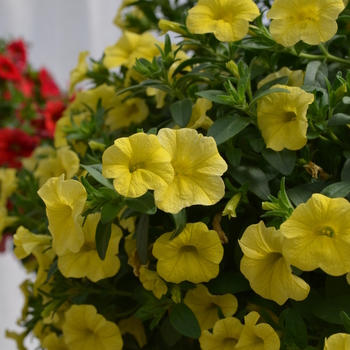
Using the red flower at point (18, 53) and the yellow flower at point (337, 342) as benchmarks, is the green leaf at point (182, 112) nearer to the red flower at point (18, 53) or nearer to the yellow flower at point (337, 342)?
the yellow flower at point (337, 342)

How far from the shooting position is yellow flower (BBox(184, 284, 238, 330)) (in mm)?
579

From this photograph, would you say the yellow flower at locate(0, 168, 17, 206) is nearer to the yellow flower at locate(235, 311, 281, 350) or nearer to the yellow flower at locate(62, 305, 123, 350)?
the yellow flower at locate(62, 305, 123, 350)

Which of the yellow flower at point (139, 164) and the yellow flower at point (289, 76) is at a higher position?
the yellow flower at point (139, 164)

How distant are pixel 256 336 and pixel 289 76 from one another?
13.4 inches

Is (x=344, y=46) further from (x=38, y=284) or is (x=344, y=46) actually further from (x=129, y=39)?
(x=38, y=284)

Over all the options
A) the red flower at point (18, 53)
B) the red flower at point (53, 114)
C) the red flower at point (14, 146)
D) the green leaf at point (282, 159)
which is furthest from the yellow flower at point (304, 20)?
the red flower at point (18, 53)

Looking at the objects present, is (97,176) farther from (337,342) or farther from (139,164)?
(337,342)

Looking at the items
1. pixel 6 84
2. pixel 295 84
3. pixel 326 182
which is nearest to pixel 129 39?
pixel 295 84

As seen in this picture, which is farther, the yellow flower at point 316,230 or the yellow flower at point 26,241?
the yellow flower at point 26,241

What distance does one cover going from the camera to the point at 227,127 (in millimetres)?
578

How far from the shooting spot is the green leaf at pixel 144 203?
1.67ft

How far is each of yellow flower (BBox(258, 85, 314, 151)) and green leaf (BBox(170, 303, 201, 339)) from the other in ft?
0.73

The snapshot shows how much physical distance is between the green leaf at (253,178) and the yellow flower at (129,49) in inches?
11.5

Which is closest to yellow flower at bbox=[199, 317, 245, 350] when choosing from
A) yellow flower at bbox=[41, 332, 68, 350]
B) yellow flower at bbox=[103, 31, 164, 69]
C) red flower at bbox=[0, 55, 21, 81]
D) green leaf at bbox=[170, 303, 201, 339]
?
green leaf at bbox=[170, 303, 201, 339]
